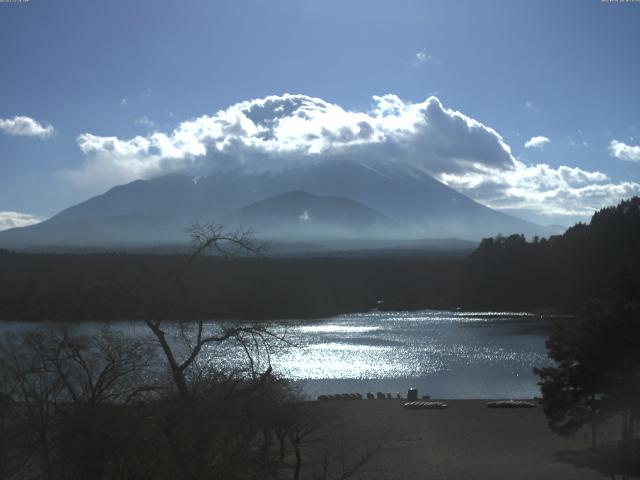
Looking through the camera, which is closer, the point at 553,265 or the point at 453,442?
the point at 453,442

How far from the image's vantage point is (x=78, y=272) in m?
40.0

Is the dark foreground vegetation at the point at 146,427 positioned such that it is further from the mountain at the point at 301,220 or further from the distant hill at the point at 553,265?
the mountain at the point at 301,220

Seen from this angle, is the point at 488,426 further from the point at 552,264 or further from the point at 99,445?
the point at 552,264

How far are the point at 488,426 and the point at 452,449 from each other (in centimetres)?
219

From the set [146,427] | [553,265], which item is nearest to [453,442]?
[146,427]

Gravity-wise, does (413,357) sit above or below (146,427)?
below

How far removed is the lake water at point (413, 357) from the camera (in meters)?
20.3

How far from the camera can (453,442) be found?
1279 centimetres

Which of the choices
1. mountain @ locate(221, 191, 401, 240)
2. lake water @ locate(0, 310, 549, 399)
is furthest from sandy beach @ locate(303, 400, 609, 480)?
mountain @ locate(221, 191, 401, 240)

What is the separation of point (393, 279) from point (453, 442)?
49.4 m

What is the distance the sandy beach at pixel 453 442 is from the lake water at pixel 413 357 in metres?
2.10

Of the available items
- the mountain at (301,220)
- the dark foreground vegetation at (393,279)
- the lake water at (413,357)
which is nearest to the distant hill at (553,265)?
the dark foreground vegetation at (393,279)

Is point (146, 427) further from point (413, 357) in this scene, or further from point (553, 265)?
point (553, 265)

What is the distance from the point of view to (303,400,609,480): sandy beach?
10.2 meters
